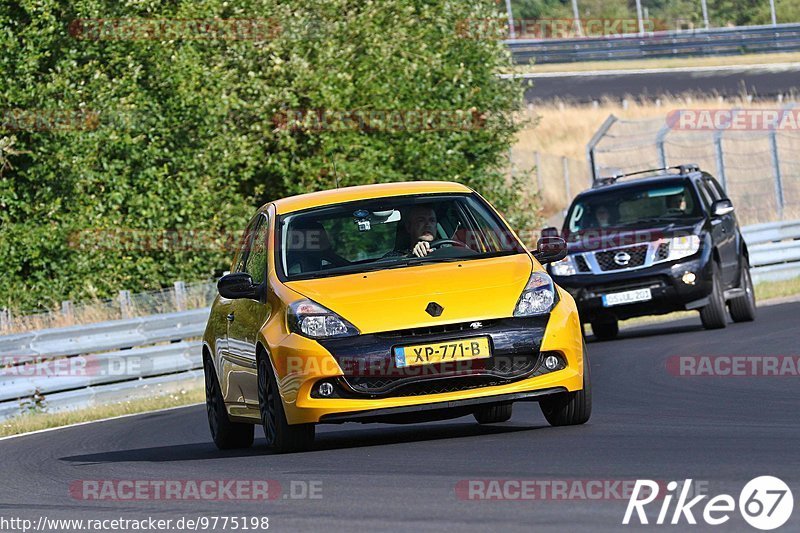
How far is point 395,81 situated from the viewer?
1219 inches

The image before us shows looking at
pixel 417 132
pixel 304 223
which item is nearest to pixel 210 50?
pixel 417 132

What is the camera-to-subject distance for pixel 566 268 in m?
19.6

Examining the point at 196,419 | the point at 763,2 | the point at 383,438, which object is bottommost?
the point at 763,2

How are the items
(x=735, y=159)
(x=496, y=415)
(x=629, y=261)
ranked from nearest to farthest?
(x=496, y=415) → (x=629, y=261) → (x=735, y=159)

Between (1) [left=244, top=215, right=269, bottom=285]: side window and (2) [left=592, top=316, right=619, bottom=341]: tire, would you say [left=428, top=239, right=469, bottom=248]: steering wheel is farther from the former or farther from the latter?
(2) [left=592, top=316, right=619, bottom=341]: tire

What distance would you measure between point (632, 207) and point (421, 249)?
979cm

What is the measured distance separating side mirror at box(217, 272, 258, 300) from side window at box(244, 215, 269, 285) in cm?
11

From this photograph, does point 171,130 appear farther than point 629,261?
Yes

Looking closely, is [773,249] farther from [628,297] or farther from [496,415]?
[496,415]

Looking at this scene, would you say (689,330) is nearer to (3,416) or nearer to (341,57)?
(3,416)

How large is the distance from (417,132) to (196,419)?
16.4 m

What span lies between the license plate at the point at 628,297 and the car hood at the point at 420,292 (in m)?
8.83

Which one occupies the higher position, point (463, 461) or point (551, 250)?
point (551, 250)

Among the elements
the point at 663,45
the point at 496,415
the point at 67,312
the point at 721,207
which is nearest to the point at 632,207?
the point at 721,207
